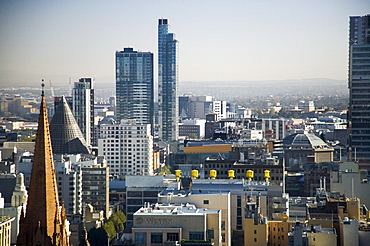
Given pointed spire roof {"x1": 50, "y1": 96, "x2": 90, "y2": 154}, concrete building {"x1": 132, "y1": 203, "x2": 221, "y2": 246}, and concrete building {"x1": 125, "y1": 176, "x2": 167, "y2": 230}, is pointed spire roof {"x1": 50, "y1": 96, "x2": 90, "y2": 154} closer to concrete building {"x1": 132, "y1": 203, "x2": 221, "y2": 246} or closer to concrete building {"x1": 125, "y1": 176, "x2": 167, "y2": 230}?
concrete building {"x1": 125, "y1": 176, "x2": 167, "y2": 230}

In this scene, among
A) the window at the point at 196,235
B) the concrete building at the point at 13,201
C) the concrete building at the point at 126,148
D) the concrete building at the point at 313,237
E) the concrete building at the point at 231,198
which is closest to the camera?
the window at the point at 196,235

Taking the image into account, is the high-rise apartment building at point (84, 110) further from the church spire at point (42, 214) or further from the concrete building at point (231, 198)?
the church spire at point (42, 214)

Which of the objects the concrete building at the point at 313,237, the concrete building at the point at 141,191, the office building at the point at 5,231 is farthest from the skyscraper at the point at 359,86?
the office building at the point at 5,231

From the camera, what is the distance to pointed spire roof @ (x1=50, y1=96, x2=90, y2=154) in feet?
157

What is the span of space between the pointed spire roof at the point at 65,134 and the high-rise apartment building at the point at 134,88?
2266cm

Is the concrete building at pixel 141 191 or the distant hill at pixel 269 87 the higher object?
the distant hill at pixel 269 87

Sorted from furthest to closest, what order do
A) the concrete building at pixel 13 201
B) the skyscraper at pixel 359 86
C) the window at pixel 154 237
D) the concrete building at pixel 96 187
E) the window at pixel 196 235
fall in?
the skyscraper at pixel 359 86
the concrete building at pixel 96 187
the concrete building at pixel 13 201
the window at pixel 196 235
the window at pixel 154 237

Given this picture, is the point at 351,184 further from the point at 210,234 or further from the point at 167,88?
the point at 167,88

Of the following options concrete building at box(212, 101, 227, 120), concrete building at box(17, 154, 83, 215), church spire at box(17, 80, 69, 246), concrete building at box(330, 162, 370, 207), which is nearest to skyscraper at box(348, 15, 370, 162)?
concrete building at box(330, 162, 370, 207)

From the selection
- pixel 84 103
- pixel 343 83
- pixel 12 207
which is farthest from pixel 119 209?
pixel 84 103

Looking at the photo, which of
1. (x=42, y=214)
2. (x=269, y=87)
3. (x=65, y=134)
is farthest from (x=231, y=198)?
(x=269, y=87)

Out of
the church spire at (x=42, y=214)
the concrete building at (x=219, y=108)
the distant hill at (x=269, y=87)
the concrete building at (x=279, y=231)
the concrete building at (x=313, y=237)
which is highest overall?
the distant hill at (x=269, y=87)

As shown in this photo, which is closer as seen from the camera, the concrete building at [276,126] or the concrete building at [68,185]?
the concrete building at [68,185]

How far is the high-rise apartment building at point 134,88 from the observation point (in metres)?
74.3
